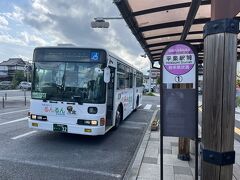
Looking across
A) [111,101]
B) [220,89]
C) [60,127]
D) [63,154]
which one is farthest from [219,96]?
[111,101]

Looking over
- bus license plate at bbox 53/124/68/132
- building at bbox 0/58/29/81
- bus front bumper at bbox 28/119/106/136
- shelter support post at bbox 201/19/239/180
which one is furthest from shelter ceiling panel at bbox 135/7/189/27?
building at bbox 0/58/29/81

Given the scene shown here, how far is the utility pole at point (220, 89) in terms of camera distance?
2.29 meters

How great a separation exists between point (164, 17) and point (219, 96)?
10.3ft

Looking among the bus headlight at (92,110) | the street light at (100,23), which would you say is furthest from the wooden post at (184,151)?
the street light at (100,23)

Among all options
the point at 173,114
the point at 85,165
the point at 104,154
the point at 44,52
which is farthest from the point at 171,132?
the point at 44,52

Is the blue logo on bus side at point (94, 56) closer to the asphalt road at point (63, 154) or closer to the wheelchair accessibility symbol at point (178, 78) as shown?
the asphalt road at point (63, 154)

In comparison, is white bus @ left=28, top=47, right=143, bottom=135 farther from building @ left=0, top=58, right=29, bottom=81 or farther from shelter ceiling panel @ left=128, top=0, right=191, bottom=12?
building @ left=0, top=58, right=29, bottom=81

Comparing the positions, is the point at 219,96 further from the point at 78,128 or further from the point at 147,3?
the point at 78,128

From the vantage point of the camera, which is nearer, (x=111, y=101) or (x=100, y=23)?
(x=111, y=101)

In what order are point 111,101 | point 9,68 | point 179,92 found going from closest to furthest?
1. point 179,92
2. point 111,101
3. point 9,68

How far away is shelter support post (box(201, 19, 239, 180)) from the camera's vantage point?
228cm

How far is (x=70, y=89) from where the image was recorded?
283 inches

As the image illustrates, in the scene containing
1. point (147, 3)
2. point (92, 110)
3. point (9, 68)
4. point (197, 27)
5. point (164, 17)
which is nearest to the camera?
point (147, 3)

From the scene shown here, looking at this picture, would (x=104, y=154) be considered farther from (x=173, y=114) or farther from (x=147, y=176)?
(x=173, y=114)
